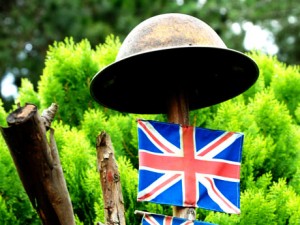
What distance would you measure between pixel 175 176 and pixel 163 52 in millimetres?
542

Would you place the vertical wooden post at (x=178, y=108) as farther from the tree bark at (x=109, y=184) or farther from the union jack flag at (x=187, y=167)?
the tree bark at (x=109, y=184)

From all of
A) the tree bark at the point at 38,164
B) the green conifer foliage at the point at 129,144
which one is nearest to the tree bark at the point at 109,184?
the tree bark at the point at 38,164

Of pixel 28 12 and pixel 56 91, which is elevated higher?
pixel 28 12

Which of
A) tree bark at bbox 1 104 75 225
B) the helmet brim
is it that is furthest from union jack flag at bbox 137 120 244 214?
tree bark at bbox 1 104 75 225

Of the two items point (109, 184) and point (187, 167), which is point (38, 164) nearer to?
point (109, 184)

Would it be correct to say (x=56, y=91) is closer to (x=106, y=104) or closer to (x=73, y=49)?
(x=73, y=49)

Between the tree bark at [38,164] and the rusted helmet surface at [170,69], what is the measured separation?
0.68m

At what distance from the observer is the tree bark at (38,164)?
2.62 meters

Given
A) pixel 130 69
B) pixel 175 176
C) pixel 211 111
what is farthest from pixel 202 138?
pixel 211 111

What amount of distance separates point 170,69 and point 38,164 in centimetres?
97

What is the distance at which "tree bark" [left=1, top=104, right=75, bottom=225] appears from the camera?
2.62 meters

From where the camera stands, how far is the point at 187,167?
10.8 ft

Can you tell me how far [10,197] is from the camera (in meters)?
4.26

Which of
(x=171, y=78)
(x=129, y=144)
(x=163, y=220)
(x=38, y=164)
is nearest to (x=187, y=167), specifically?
(x=163, y=220)
